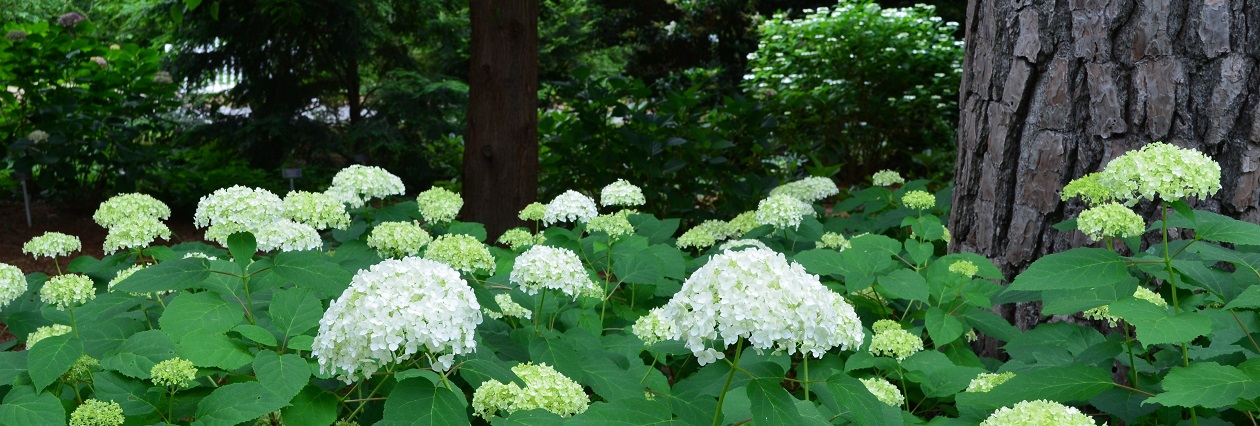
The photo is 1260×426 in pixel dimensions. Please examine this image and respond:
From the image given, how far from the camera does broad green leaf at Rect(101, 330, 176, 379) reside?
1650mm

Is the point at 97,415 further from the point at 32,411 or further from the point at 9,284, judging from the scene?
the point at 9,284

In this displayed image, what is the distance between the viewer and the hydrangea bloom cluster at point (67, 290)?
1948 millimetres

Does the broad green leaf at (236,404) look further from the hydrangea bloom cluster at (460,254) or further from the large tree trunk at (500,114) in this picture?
the large tree trunk at (500,114)

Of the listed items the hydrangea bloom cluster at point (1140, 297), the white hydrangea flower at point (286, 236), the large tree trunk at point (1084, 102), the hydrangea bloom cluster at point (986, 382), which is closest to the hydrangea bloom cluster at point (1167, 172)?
the hydrangea bloom cluster at point (1140, 297)

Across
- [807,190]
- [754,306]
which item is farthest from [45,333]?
[807,190]

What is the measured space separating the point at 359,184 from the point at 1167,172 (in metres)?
2.06

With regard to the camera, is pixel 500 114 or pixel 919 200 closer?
pixel 919 200

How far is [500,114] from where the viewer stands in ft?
16.2

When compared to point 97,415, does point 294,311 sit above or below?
above

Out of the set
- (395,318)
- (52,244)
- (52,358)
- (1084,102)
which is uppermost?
(1084,102)

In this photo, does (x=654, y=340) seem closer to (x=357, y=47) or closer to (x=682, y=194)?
(x=682, y=194)

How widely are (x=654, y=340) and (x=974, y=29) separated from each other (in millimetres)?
1575

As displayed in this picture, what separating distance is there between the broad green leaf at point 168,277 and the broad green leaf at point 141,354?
0.09 meters

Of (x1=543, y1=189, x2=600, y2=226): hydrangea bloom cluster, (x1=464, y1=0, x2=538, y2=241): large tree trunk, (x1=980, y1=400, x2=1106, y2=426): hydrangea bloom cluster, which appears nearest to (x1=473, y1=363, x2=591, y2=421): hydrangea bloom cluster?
(x1=980, y1=400, x2=1106, y2=426): hydrangea bloom cluster
